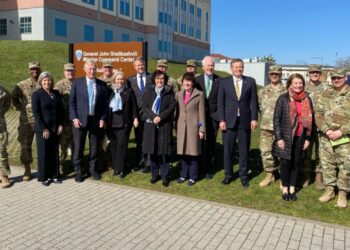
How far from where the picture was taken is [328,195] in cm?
620

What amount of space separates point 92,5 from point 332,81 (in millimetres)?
42703

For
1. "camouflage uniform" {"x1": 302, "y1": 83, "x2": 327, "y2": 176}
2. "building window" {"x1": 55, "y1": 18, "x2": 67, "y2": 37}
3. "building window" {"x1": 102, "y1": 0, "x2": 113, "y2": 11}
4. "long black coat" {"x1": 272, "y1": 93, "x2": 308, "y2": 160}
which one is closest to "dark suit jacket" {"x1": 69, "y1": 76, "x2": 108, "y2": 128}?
"long black coat" {"x1": 272, "y1": 93, "x2": 308, "y2": 160}

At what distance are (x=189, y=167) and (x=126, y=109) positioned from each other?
1.53 m

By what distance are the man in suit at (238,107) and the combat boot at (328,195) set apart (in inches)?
48.6

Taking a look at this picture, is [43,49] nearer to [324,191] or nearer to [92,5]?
[92,5]

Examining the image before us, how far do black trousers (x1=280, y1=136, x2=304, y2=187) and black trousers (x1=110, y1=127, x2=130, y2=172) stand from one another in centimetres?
282

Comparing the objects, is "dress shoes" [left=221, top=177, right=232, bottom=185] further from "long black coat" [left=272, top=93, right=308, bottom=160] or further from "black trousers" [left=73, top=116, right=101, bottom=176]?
"black trousers" [left=73, top=116, right=101, bottom=176]

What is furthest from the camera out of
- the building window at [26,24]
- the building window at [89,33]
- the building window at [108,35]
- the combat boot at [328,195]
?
the building window at [108,35]

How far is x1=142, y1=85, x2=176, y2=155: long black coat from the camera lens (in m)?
6.87

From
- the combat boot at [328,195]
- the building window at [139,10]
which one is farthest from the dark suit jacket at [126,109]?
the building window at [139,10]

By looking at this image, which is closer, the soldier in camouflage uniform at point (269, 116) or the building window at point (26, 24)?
the soldier in camouflage uniform at point (269, 116)

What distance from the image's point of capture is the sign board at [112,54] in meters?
8.85

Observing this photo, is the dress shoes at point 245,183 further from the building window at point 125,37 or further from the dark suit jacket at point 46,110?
the building window at point 125,37

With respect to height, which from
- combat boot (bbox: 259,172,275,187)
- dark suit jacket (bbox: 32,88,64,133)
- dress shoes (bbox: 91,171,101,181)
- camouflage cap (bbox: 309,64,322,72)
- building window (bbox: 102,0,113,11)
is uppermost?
building window (bbox: 102,0,113,11)
